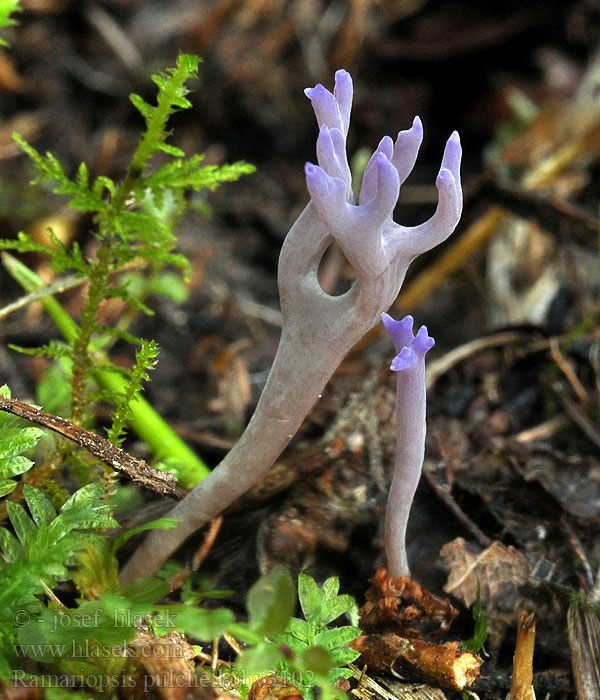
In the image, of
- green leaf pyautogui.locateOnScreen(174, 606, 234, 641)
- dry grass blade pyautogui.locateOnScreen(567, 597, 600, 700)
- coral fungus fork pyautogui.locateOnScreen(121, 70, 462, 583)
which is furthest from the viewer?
dry grass blade pyautogui.locateOnScreen(567, 597, 600, 700)

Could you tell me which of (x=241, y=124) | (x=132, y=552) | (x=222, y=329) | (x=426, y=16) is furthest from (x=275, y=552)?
(x=426, y=16)

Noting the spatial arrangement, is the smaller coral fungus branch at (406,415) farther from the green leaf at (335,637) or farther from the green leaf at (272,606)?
the green leaf at (272,606)

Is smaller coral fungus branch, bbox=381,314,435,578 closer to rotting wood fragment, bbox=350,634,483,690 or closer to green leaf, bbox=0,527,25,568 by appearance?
rotting wood fragment, bbox=350,634,483,690

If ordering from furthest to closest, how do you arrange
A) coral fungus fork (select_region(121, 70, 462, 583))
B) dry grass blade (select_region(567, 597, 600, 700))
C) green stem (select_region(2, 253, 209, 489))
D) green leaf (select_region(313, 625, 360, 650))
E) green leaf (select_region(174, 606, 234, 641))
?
green stem (select_region(2, 253, 209, 489)) → dry grass blade (select_region(567, 597, 600, 700)) → green leaf (select_region(313, 625, 360, 650)) → coral fungus fork (select_region(121, 70, 462, 583)) → green leaf (select_region(174, 606, 234, 641))

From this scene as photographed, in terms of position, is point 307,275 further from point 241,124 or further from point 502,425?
point 241,124

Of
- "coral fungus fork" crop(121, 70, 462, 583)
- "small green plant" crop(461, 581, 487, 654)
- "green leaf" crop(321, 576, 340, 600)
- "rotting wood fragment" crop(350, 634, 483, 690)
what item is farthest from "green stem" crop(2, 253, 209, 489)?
"small green plant" crop(461, 581, 487, 654)

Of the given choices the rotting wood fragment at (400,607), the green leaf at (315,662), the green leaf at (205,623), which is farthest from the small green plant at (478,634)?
the green leaf at (205,623)

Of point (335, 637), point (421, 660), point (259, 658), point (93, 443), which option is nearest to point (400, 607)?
point (421, 660)
